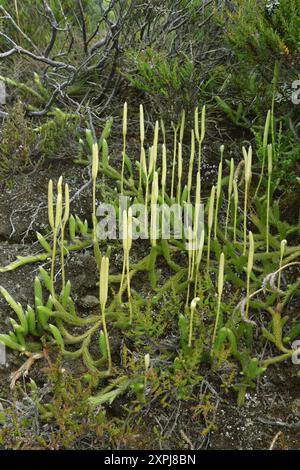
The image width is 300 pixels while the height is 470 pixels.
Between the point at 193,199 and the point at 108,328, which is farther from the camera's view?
the point at 193,199

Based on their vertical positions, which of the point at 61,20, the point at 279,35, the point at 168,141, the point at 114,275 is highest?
the point at 61,20

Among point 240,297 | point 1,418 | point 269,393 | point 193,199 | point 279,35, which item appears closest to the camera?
point 1,418

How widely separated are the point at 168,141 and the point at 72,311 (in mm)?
1567

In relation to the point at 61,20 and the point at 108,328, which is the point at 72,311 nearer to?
the point at 108,328

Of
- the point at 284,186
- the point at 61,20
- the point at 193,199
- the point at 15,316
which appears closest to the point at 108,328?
the point at 15,316

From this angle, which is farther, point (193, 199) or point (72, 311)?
point (193, 199)

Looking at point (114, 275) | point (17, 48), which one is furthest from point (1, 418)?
point (17, 48)

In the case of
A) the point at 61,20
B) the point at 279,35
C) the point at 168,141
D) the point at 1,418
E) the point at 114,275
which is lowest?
the point at 1,418

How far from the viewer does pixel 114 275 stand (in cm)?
322

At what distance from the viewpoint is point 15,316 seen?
309 cm

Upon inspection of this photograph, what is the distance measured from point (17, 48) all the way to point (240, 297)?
2085mm

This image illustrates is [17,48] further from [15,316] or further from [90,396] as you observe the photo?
[90,396]

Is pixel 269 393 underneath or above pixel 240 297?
underneath

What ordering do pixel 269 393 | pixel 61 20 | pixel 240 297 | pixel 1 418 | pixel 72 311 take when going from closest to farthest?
pixel 1 418
pixel 269 393
pixel 72 311
pixel 240 297
pixel 61 20
